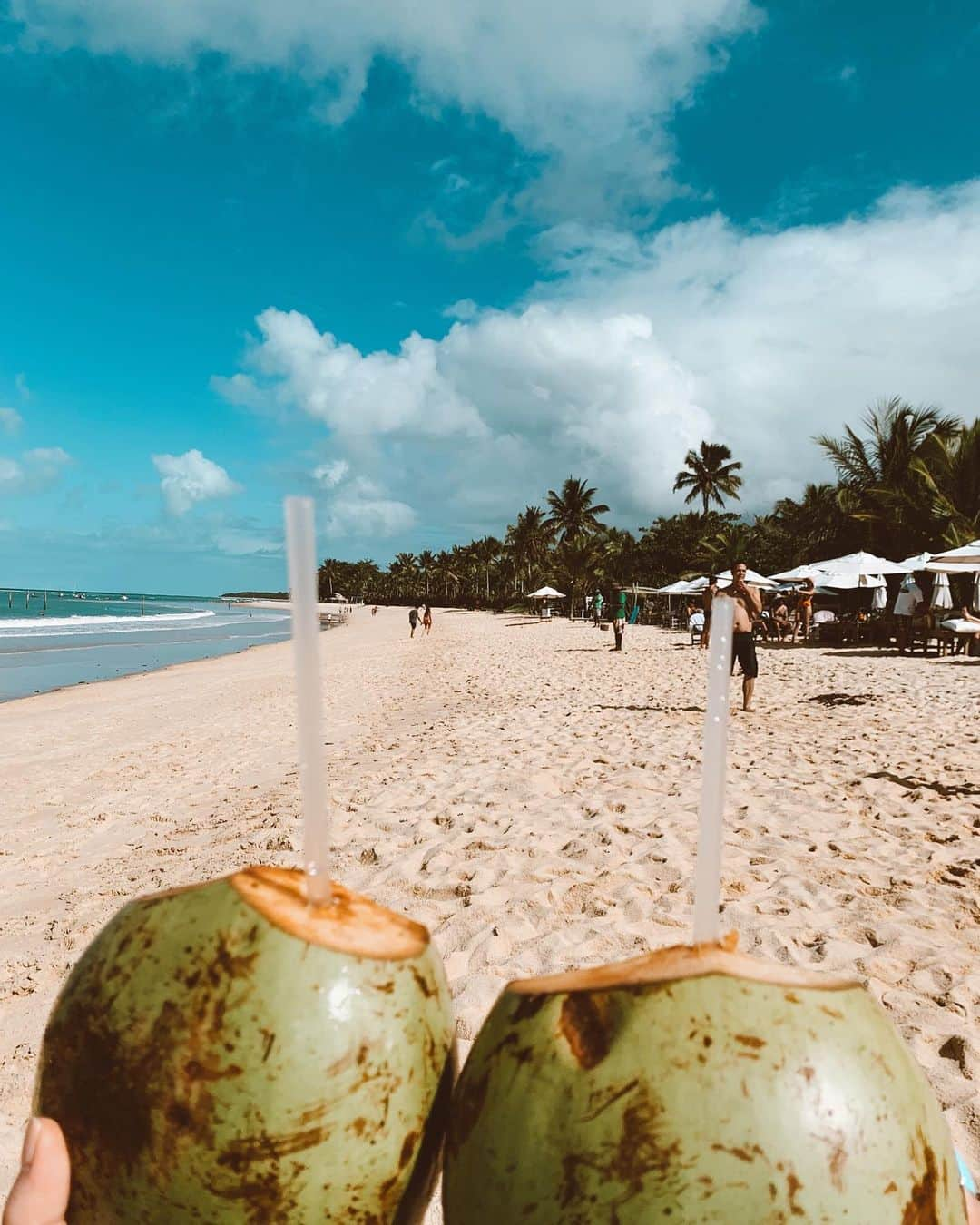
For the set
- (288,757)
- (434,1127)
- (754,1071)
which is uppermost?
(754,1071)

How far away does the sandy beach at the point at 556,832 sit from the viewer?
3.33m

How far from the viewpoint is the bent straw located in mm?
640

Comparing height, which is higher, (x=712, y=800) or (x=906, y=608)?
(x=712, y=800)

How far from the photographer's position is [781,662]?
15844mm

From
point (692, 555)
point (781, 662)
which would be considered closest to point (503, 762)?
point (781, 662)

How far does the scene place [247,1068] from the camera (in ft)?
2.06

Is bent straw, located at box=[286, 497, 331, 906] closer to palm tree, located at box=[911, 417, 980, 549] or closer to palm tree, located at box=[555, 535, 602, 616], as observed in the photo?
palm tree, located at box=[911, 417, 980, 549]

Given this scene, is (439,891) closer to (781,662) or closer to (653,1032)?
(653,1032)

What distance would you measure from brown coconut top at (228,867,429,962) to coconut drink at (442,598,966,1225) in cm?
12

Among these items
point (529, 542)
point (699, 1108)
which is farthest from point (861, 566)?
point (529, 542)

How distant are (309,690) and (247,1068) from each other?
32 cm

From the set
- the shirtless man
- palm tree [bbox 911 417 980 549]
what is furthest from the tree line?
the shirtless man

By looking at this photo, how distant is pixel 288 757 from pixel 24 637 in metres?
31.5

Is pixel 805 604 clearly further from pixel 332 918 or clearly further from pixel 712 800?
pixel 332 918
